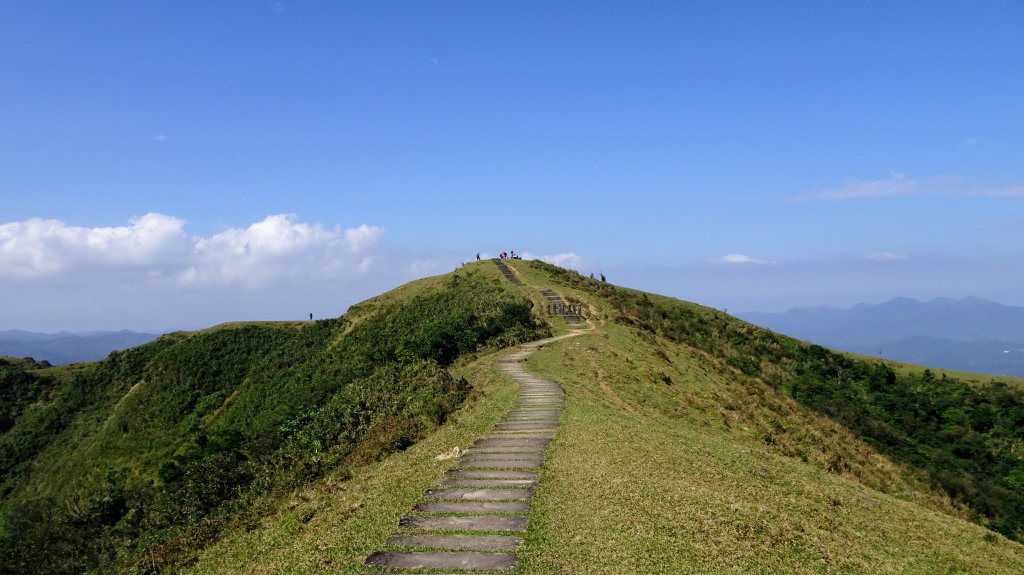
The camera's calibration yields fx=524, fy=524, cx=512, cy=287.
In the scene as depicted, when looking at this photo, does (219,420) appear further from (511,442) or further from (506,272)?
Result: (511,442)

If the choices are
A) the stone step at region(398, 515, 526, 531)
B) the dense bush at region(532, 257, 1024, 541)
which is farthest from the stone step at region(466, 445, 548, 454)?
the dense bush at region(532, 257, 1024, 541)

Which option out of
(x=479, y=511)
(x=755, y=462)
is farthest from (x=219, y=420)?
(x=755, y=462)

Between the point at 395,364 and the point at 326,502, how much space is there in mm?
20227

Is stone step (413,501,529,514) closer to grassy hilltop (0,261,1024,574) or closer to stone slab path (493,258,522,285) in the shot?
grassy hilltop (0,261,1024,574)

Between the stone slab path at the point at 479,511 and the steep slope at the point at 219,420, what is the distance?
15.2 ft

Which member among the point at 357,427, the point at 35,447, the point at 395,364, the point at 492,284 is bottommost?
the point at 35,447

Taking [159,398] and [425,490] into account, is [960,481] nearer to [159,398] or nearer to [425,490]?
[425,490]

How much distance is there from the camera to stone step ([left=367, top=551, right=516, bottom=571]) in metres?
10.3

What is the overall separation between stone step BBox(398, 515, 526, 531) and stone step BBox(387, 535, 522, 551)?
0.40 m

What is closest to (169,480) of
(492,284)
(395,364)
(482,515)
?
(395,364)

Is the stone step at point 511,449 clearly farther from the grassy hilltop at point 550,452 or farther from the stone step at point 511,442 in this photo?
the grassy hilltop at point 550,452

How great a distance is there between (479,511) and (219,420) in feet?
160

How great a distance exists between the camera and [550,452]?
17141 mm

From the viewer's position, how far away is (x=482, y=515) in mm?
12680
